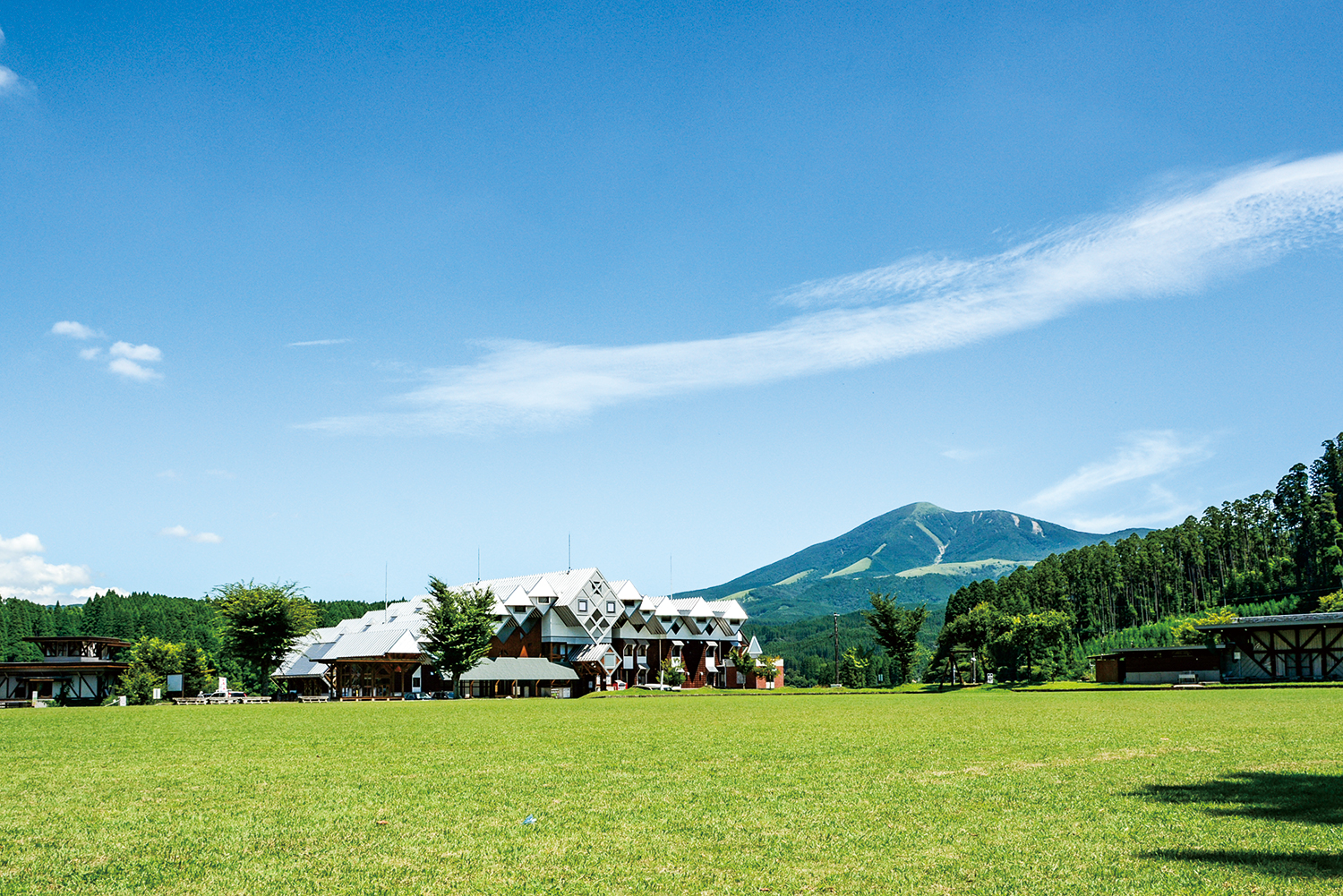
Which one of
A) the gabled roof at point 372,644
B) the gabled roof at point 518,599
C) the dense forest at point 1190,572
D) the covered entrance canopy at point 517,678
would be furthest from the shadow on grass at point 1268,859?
the dense forest at point 1190,572

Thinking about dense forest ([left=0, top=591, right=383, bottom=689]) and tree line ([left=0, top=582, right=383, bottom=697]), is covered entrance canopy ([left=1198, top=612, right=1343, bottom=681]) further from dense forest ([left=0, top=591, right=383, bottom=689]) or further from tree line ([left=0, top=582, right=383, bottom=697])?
dense forest ([left=0, top=591, right=383, bottom=689])

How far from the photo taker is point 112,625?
129m

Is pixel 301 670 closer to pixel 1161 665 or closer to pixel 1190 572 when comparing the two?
pixel 1161 665

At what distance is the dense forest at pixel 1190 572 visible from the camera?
121 m

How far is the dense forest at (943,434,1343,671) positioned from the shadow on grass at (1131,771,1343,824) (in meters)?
111

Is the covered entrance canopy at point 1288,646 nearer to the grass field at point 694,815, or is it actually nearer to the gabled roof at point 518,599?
the grass field at point 694,815

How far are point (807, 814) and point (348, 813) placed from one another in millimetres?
5300

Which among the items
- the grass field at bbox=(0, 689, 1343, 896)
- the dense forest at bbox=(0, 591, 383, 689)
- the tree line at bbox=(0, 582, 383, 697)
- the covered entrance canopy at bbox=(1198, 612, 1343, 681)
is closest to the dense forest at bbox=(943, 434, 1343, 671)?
the covered entrance canopy at bbox=(1198, 612, 1343, 681)

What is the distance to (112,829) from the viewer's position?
10.5m

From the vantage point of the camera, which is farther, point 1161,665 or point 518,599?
point 518,599

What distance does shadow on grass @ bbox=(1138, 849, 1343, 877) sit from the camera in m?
7.91

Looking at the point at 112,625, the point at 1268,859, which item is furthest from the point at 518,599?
the point at 1268,859

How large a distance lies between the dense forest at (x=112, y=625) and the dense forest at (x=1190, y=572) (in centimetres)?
9662

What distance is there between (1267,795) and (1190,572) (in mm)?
145913
